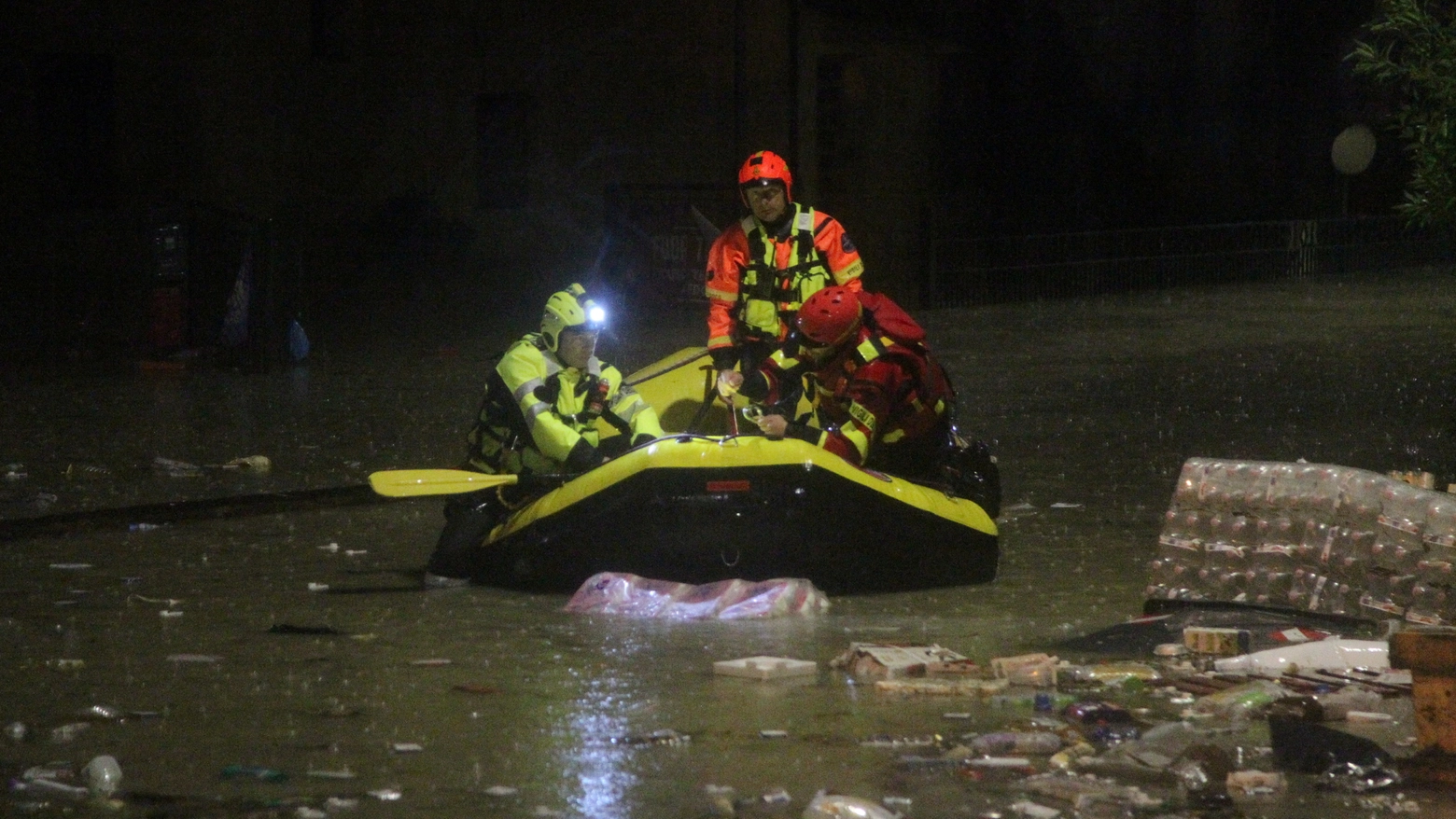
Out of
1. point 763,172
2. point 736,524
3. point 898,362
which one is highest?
point 763,172

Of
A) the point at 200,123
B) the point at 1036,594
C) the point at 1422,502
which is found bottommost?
the point at 1036,594

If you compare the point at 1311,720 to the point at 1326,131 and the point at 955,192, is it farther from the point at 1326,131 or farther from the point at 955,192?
the point at 1326,131

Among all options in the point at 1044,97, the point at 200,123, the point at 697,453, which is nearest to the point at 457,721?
the point at 697,453

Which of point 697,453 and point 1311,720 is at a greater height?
point 697,453

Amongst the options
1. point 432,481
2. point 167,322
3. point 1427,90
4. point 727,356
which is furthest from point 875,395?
point 167,322

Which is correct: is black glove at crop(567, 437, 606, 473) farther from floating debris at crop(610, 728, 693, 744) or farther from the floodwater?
floating debris at crop(610, 728, 693, 744)

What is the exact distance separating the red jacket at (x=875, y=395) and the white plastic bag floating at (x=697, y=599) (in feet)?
2.34

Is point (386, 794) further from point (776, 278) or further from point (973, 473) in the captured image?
point (776, 278)

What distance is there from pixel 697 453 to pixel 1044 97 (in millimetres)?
25749

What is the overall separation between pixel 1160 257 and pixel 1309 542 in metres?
22.0

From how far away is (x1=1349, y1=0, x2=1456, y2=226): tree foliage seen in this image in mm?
10047

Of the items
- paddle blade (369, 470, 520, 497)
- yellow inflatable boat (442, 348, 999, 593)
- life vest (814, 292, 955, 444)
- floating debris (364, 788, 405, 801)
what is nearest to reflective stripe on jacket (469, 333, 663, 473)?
paddle blade (369, 470, 520, 497)

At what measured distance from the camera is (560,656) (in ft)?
25.8

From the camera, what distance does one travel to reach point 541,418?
9586 mm
